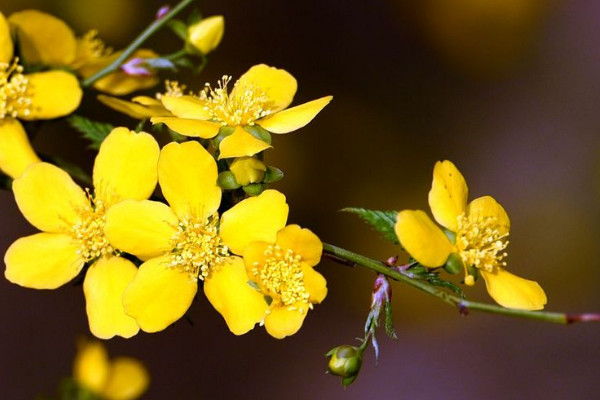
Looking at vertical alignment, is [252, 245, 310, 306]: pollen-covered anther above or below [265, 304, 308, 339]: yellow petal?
above

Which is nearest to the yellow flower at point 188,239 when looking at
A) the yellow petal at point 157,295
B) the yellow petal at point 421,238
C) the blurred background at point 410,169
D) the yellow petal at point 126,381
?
the yellow petal at point 157,295

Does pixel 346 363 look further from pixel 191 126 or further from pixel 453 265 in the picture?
pixel 191 126

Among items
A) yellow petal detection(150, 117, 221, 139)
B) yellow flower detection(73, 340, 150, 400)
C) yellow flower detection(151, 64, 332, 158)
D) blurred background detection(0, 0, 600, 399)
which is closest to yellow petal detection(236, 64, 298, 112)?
yellow flower detection(151, 64, 332, 158)

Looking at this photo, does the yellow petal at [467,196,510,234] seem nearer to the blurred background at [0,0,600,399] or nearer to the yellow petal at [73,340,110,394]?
the yellow petal at [73,340,110,394]

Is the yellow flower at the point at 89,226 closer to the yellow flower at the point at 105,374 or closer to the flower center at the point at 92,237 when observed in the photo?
the flower center at the point at 92,237

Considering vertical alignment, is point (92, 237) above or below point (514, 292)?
below

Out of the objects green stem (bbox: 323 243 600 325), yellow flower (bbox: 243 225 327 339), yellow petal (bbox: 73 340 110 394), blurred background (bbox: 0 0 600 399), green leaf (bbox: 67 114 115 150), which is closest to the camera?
green stem (bbox: 323 243 600 325)

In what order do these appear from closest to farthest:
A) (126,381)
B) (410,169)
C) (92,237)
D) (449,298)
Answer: (449,298)
(92,237)
(126,381)
(410,169)

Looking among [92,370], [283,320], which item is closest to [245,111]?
[283,320]
